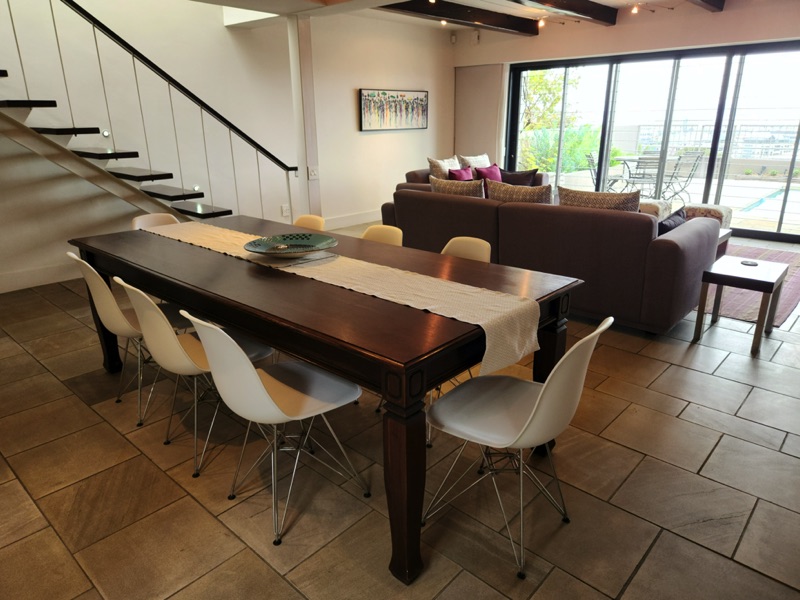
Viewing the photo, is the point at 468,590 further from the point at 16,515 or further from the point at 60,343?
the point at 60,343

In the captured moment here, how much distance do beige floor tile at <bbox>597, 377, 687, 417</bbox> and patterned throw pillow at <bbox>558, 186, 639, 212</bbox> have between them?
1258mm

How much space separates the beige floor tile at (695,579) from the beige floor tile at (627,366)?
1315mm

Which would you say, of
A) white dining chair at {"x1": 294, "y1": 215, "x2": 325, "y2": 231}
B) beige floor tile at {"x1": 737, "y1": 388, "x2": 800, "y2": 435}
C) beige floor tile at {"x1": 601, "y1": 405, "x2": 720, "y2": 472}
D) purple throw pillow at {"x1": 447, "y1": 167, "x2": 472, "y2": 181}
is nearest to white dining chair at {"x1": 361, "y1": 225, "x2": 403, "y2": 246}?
white dining chair at {"x1": 294, "y1": 215, "x2": 325, "y2": 231}

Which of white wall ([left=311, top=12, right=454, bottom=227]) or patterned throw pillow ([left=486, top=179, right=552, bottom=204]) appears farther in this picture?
white wall ([left=311, top=12, right=454, bottom=227])

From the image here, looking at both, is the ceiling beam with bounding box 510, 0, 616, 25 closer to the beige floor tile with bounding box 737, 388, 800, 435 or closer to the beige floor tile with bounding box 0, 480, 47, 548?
the beige floor tile with bounding box 737, 388, 800, 435

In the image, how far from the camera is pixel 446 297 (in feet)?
6.59

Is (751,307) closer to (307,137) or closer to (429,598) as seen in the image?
(429,598)

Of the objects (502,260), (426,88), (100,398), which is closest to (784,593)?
(502,260)

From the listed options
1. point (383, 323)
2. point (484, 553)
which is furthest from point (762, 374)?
point (383, 323)

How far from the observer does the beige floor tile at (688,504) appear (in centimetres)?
194

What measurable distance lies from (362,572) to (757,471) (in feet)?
5.63

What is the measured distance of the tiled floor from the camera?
1.77 metres

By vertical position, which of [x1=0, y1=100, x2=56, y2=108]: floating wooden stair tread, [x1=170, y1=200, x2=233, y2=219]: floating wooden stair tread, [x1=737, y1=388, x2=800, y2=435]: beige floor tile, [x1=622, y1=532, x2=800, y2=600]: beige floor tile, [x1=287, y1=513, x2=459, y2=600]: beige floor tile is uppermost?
[x1=0, y1=100, x2=56, y2=108]: floating wooden stair tread

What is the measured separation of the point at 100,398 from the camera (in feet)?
9.75
